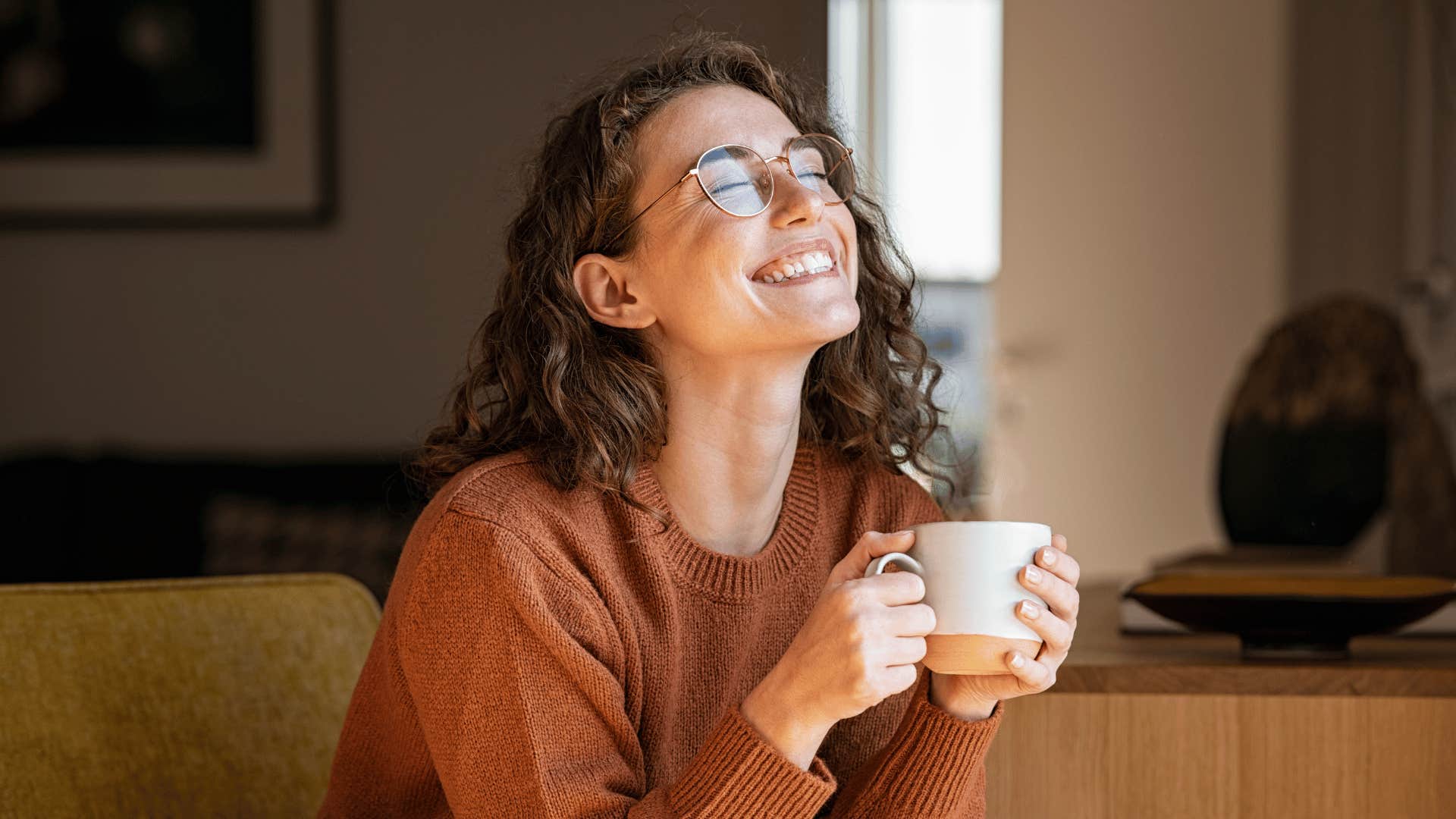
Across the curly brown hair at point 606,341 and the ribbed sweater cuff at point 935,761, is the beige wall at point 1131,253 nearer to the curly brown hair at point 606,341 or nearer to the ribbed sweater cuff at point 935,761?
the curly brown hair at point 606,341

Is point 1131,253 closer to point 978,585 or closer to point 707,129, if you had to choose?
point 707,129

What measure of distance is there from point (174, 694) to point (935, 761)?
65 centimetres

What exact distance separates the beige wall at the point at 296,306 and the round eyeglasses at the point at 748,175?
7.02 ft

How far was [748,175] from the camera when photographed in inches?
45.3

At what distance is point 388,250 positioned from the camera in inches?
129

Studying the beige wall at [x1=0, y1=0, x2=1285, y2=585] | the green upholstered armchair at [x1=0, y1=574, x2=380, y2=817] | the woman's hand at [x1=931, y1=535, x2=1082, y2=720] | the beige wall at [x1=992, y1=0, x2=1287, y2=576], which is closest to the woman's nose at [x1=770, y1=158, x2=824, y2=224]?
the woman's hand at [x1=931, y1=535, x2=1082, y2=720]

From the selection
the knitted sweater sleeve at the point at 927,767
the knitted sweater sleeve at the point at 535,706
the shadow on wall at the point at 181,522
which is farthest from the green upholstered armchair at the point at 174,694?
the shadow on wall at the point at 181,522

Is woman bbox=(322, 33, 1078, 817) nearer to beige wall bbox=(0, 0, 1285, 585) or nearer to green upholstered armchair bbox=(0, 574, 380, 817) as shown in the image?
green upholstered armchair bbox=(0, 574, 380, 817)

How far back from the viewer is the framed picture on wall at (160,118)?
326cm

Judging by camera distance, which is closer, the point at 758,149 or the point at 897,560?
the point at 897,560

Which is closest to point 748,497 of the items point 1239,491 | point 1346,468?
point 1239,491

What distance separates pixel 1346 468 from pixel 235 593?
2239 millimetres

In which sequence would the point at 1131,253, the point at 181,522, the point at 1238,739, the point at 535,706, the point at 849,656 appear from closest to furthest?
the point at 849,656
the point at 535,706
the point at 1238,739
the point at 181,522
the point at 1131,253

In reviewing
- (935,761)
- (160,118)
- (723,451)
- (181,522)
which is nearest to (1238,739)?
(935,761)
